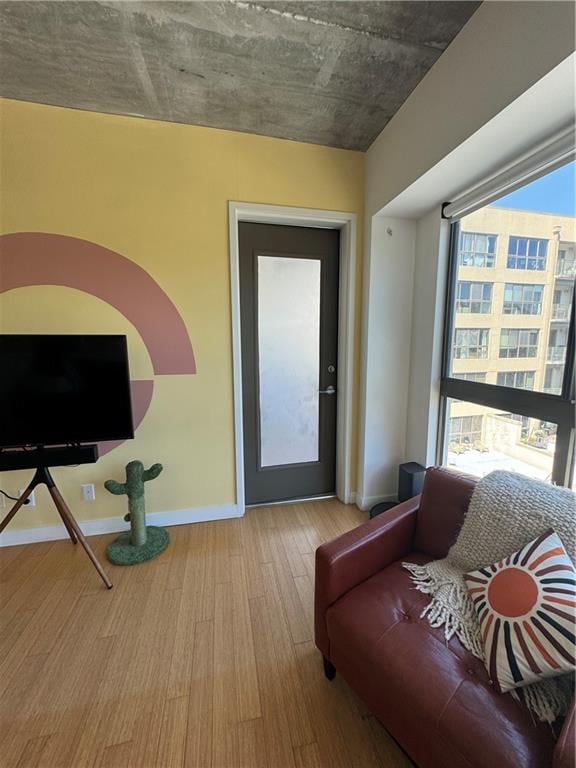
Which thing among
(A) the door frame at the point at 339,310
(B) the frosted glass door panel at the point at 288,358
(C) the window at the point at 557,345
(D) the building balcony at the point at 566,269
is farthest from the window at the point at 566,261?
(B) the frosted glass door panel at the point at 288,358

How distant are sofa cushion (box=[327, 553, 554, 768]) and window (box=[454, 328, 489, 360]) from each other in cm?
137

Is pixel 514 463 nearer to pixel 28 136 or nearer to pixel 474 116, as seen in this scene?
pixel 474 116

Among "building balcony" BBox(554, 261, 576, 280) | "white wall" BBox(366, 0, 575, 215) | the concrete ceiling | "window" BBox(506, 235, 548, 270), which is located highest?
the concrete ceiling

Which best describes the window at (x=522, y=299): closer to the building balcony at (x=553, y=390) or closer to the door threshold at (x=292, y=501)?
the building balcony at (x=553, y=390)

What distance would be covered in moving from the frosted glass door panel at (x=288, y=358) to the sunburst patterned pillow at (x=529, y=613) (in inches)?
65.7

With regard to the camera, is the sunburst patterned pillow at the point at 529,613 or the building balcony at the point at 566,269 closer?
the sunburst patterned pillow at the point at 529,613

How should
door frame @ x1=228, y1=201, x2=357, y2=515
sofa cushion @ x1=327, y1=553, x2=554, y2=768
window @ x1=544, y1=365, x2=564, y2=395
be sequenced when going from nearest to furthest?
sofa cushion @ x1=327, y1=553, x2=554, y2=768 < window @ x1=544, y1=365, x2=564, y2=395 < door frame @ x1=228, y1=201, x2=357, y2=515

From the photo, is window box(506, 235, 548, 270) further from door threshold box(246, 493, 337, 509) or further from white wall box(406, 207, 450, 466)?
door threshold box(246, 493, 337, 509)

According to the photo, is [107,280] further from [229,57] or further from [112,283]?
[229,57]

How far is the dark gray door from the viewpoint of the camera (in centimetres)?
234

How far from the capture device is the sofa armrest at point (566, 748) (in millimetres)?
612

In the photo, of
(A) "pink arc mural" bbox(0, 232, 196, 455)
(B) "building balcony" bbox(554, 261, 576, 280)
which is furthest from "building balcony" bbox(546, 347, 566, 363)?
(A) "pink arc mural" bbox(0, 232, 196, 455)

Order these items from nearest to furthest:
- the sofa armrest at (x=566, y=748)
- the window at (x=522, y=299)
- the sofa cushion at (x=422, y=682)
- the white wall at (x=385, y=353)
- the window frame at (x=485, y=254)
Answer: the sofa armrest at (x=566, y=748)
the sofa cushion at (x=422, y=682)
the window at (x=522, y=299)
the window frame at (x=485, y=254)
the white wall at (x=385, y=353)

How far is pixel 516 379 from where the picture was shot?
1639mm
